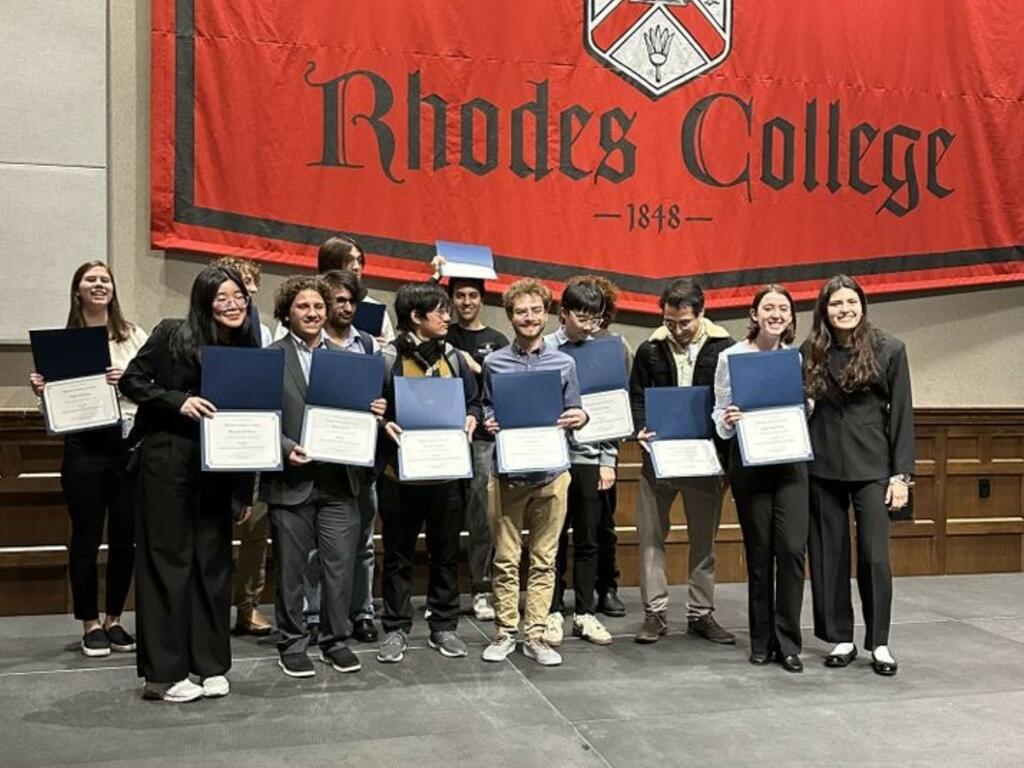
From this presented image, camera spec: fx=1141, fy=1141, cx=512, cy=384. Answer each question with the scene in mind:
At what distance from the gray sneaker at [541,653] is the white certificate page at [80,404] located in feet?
5.66

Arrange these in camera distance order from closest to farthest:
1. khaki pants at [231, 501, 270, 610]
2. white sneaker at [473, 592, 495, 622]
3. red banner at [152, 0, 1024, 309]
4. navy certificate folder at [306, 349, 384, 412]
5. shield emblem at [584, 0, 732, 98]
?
navy certificate folder at [306, 349, 384, 412], khaki pants at [231, 501, 270, 610], white sneaker at [473, 592, 495, 622], red banner at [152, 0, 1024, 309], shield emblem at [584, 0, 732, 98]

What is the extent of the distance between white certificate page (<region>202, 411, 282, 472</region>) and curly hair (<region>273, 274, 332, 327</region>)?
0.48 meters

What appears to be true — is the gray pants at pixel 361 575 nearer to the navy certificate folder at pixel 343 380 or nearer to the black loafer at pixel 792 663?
the navy certificate folder at pixel 343 380

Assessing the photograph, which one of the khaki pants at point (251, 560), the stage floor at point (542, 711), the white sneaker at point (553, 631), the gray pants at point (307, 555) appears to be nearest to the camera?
the stage floor at point (542, 711)

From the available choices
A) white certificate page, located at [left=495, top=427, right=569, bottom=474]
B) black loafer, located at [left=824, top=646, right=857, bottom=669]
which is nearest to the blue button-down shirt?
white certificate page, located at [left=495, top=427, right=569, bottom=474]

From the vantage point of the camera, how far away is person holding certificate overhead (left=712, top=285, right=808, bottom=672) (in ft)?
13.6

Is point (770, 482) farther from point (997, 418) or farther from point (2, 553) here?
point (2, 553)

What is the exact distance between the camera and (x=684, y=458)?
4387mm

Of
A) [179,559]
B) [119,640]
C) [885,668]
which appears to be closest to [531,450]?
[179,559]

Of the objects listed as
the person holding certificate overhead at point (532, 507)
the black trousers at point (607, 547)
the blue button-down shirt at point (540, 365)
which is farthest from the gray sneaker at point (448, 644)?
the black trousers at point (607, 547)

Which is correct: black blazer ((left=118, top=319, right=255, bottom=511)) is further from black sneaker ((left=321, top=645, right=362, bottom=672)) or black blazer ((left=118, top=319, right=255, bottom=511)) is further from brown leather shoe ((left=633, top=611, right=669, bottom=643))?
brown leather shoe ((left=633, top=611, right=669, bottom=643))

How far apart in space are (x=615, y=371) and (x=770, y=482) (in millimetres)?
716


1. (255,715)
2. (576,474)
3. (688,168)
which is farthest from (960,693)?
(688,168)

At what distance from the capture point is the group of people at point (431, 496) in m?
3.61
